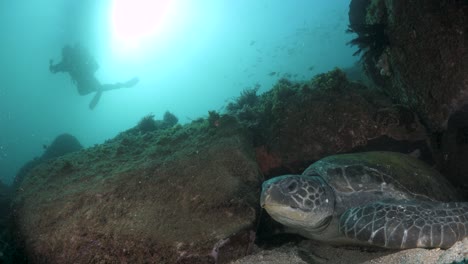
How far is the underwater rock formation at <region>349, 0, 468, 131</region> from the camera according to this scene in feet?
11.8

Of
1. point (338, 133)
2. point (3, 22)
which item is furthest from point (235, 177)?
point (3, 22)

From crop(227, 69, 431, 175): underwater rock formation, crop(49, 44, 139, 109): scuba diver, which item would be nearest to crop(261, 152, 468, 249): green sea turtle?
crop(227, 69, 431, 175): underwater rock formation

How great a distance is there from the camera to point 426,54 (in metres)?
4.00

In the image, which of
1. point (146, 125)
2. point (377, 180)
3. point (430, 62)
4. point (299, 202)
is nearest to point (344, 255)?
point (299, 202)

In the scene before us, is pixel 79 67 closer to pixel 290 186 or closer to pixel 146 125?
pixel 146 125

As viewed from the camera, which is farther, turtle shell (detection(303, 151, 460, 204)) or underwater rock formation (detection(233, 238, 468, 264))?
turtle shell (detection(303, 151, 460, 204))

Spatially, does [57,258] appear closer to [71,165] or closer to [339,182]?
[71,165]

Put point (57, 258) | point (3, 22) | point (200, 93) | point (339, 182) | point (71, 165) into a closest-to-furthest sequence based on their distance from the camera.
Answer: point (57, 258), point (339, 182), point (71, 165), point (3, 22), point (200, 93)

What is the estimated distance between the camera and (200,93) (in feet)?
599

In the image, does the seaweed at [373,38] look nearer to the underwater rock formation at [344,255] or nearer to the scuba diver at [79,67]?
the underwater rock formation at [344,255]

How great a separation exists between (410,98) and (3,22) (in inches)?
2603

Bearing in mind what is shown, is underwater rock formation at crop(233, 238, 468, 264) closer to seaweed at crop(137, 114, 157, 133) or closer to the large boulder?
the large boulder

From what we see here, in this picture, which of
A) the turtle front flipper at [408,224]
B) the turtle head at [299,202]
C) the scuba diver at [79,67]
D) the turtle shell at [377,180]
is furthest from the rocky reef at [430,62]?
the scuba diver at [79,67]

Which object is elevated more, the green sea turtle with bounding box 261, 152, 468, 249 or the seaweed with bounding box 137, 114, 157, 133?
the seaweed with bounding box 137, 114, 157, 133
